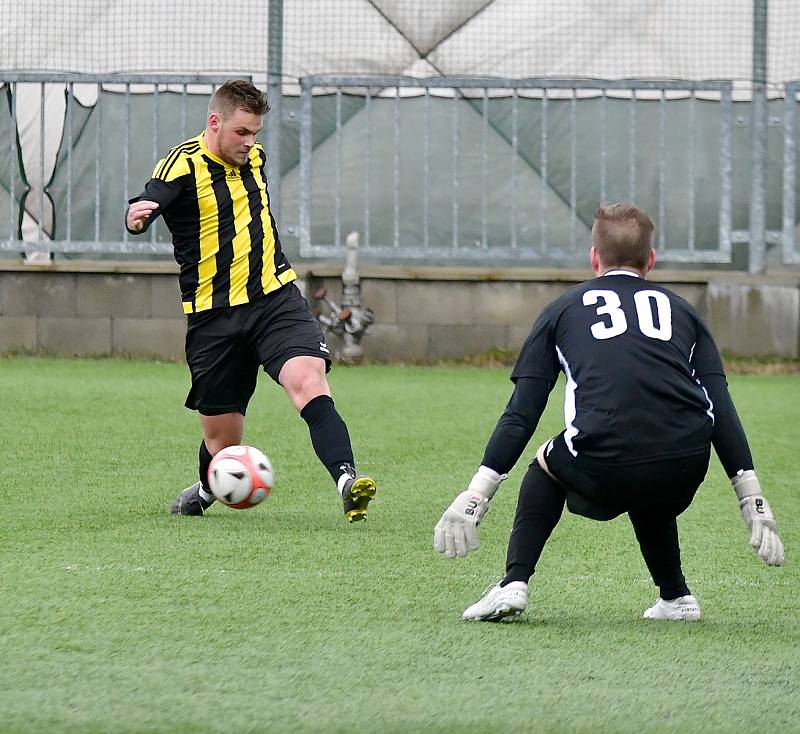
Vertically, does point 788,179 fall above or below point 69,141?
below

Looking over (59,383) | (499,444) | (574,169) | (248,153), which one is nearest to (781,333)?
(574,169)

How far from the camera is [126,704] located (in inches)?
115

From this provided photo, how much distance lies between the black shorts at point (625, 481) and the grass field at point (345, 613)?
1.01 feet

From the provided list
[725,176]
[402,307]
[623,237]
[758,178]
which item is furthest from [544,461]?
[758,178]

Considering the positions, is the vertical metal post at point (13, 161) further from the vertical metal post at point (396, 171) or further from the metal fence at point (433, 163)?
the vertical metal post at point (396, 171)

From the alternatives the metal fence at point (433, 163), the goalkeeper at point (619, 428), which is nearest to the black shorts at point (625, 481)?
the goalkeeper at point (619, 428)

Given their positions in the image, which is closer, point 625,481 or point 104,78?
point 625,481

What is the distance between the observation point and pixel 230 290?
557cm

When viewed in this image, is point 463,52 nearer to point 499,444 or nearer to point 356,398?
point 356,398

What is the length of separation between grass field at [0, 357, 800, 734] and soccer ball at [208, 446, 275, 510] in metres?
0.11

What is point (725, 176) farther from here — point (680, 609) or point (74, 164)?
point (680, 609)

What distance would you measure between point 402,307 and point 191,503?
19.2 ft

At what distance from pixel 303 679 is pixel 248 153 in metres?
2.90

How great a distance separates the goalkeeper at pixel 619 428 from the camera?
3.64 metres
